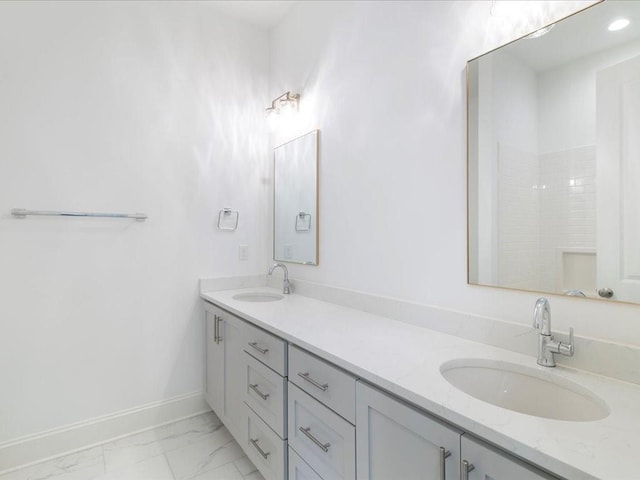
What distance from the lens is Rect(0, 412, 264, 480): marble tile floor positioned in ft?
5.56

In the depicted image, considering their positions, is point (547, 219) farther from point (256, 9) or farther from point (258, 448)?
point (256, 9)

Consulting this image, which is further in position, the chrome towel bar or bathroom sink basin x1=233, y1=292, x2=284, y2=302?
bathroom sink basin x1=233, y1=292, x2=284, y2=302

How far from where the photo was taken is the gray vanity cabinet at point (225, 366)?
1.77 metres

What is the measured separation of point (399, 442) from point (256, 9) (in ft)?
8.76

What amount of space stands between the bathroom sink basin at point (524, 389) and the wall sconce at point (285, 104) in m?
1.87

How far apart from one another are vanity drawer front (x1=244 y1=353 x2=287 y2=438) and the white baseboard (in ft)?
2.66

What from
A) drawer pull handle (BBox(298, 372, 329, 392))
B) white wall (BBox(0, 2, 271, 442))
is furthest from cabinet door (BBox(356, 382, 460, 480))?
white wall (BBox(0, 2, 271, 442))

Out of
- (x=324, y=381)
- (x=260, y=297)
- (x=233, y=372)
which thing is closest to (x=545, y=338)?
(x=324, y=381)

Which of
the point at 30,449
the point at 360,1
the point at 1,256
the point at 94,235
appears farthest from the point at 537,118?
the point at 30,449

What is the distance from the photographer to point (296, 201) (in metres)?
2.30

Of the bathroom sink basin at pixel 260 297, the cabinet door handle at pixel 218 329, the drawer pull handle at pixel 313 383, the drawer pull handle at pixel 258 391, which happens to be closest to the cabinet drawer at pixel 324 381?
the drawer pull handle at pixel 313 383

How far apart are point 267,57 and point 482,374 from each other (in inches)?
101

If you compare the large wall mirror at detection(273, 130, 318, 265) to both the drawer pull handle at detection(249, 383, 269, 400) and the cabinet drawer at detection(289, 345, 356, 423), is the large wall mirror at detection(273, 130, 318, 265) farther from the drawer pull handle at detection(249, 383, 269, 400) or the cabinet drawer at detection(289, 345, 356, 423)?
the cabinet drawer at detection(289, 345, 356, 423)

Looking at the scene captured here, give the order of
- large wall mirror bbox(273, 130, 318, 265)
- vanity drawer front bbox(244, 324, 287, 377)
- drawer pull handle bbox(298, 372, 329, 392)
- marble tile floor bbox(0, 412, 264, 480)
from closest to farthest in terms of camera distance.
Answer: drawer pull handle bbox(298, 372, 329, 392) → vanity drawer front bbox(244, 324, 287, 377) → marble tile floor bbox(0, 412, 264, 480) → large wall mirror bbox(273, 130, 318, 265)
